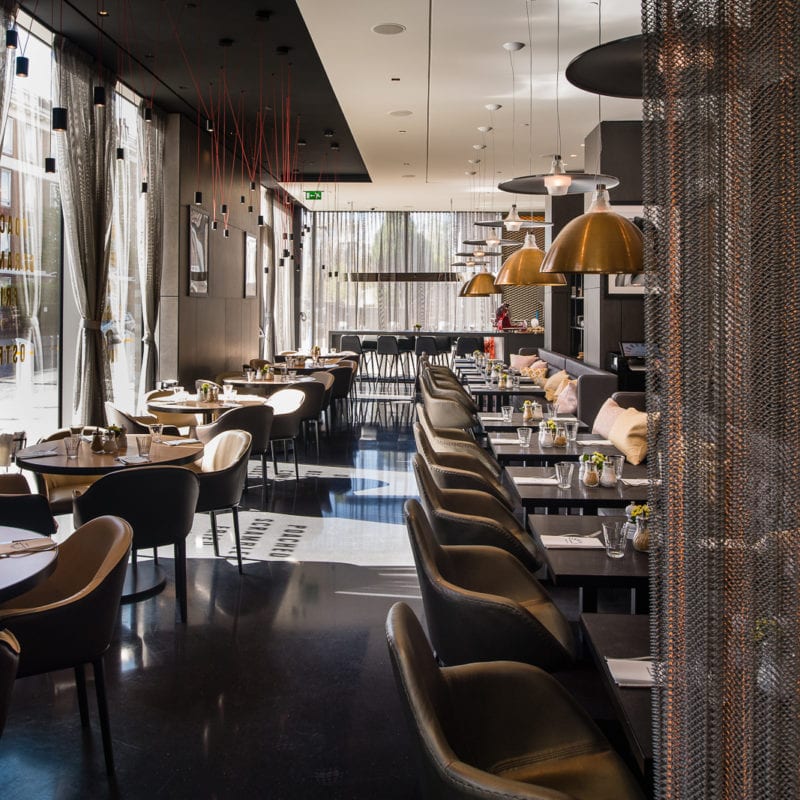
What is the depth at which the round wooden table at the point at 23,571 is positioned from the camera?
2.46 meters

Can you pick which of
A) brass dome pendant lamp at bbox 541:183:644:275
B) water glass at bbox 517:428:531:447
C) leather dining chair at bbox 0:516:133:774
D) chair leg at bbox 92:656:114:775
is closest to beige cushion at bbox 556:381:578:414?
water glass at bbox 517:428:531:447

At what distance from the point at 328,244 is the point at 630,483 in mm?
16274

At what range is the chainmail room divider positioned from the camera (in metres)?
1.01

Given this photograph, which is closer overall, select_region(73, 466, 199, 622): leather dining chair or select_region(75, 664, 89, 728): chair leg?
select_region(75, 664, 89, 728): chair leg

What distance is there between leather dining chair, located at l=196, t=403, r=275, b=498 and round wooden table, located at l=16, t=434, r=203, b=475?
4.26 ft

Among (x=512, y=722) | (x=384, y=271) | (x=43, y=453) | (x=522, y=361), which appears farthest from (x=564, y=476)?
(x=384, y=271)

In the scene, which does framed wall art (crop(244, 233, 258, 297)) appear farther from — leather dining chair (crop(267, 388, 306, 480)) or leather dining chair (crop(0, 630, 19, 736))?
leather dining chair (crop(0, 630, 19, 736))

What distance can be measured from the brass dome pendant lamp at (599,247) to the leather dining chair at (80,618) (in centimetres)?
185

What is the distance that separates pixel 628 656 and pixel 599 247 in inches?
61.8

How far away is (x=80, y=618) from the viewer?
A: 2684mm

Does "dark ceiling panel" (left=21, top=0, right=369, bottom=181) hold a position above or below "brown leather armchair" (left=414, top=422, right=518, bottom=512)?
above

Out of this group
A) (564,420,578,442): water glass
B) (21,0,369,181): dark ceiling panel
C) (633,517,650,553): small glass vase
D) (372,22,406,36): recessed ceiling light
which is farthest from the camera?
(372,22,406,36): recessed ceiling light

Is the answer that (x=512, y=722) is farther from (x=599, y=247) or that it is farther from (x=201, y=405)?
(x=201, y=405)

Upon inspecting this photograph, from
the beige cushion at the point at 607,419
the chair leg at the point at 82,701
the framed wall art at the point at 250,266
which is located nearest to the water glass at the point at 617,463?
the beige cushion at the point at 607,419
